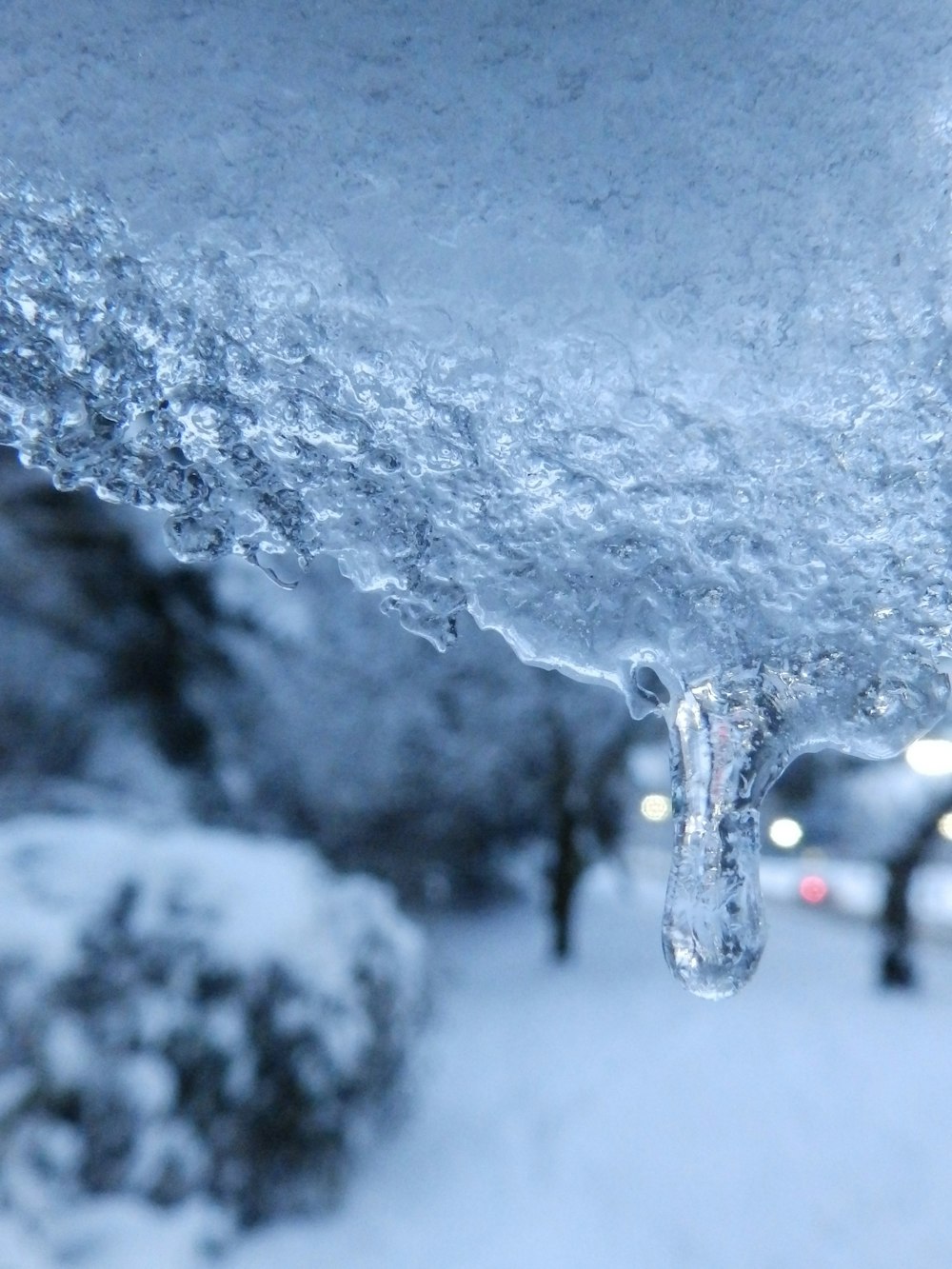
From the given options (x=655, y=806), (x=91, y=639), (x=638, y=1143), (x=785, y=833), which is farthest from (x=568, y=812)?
(x=91, y=639)

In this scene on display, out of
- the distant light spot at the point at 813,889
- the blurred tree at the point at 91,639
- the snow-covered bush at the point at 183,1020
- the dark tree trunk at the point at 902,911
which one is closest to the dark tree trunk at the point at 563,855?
the dark tree trunk at the point at 902,911

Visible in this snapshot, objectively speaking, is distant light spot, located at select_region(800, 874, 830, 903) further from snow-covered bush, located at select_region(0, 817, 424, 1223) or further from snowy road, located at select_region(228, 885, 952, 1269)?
snow-covered bush, located at select_region(0, 817, 424, 1223)

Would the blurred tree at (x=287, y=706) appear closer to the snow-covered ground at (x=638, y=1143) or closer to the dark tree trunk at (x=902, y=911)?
the snow-covered ground at (x=638, y=1143)

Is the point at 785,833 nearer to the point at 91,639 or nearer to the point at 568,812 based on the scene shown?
the point at 568,812

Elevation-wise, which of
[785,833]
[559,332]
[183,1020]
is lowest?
[183,1020]

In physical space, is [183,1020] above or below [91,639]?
below

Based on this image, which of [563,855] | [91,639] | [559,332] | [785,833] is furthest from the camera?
[785,833]

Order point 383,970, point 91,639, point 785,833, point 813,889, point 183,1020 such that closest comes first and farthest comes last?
point 183,1020
point 383,970
point 91,639
point 785,833
point 813,889
